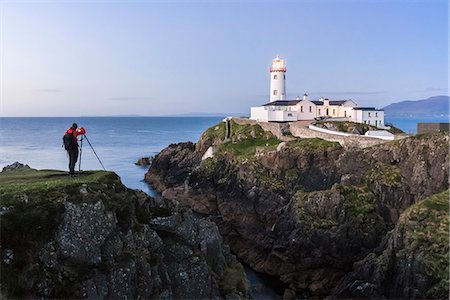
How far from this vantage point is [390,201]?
3747 centimetres

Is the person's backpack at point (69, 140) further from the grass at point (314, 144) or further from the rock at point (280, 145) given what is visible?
the rock at point (280, 145)

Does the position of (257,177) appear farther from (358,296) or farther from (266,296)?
(358,296)

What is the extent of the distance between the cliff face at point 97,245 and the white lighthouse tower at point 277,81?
62.1m

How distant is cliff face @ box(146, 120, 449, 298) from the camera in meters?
33.8

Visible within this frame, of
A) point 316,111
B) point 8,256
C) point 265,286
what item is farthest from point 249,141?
point 8,256

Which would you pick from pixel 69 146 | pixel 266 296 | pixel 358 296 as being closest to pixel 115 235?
pixel 69 146

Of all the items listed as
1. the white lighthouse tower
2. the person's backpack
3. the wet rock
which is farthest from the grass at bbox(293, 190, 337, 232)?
the white lighthouse tower

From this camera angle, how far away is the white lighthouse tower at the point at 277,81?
78.2 metres

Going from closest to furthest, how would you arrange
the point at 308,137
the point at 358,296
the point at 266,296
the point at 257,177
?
1. the point at 358,296
2. the point at 266,296
3. the point at 257,177
4. the point at 308,137

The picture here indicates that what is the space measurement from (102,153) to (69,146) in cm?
9423

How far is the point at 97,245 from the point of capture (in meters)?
15.3

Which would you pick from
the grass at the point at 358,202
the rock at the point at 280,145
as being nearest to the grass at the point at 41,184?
the grass at the point at 358,202

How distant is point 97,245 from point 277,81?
2632 inches

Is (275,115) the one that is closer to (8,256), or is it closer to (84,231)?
(84,231)
